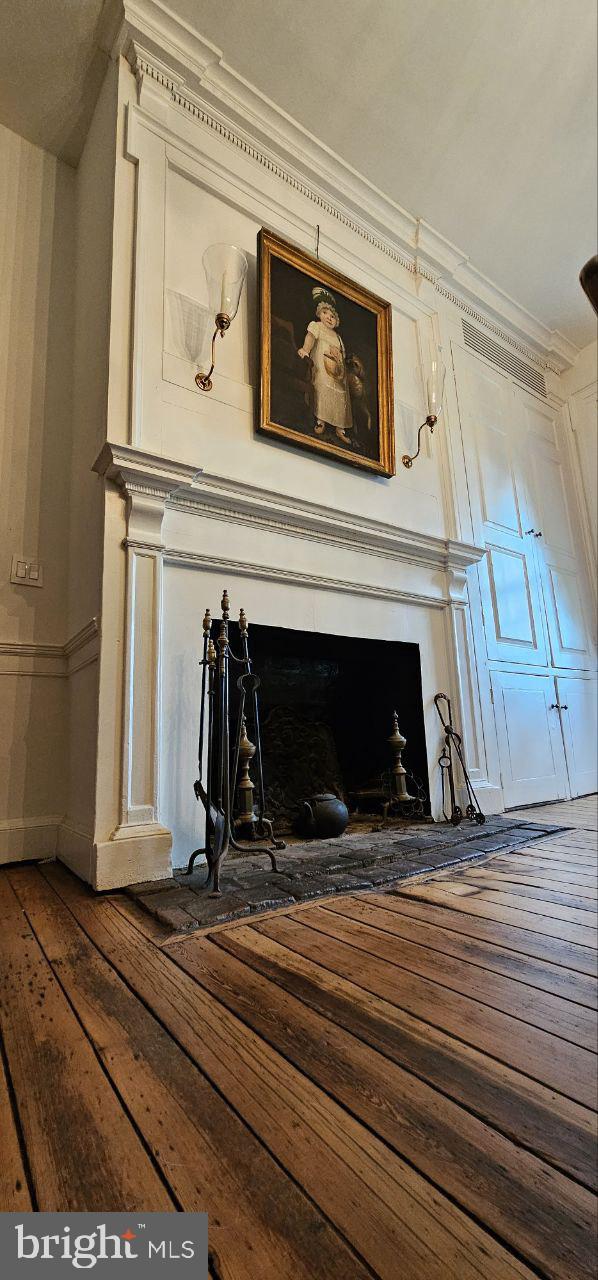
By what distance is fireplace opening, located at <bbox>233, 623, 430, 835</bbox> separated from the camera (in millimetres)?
2541

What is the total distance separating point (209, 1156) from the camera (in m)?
0.56

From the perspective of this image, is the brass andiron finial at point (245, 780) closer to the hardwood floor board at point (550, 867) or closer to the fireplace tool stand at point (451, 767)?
the hardwood floor board at point (550, 867)

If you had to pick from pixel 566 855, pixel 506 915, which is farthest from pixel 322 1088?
pixel 566 855

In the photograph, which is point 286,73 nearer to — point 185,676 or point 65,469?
point 65,469

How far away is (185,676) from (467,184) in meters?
3.28

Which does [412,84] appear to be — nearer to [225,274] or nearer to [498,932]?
[225,274]

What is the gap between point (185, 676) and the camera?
1.94m

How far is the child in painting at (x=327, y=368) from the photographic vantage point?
2609 mm

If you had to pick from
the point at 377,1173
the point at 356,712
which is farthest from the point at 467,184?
the point at 377,1173

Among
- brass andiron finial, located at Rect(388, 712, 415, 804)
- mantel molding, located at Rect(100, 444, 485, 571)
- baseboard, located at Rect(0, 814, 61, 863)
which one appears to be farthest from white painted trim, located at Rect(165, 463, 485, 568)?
baseboard, located at Rect(0, 814, 61, 863)

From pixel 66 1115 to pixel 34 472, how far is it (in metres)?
2.29

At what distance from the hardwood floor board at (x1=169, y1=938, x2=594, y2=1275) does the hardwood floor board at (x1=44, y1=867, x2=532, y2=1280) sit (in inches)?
0.7

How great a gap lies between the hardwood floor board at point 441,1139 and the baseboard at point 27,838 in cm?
143

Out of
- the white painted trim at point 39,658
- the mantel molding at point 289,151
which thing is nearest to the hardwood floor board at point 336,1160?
the white painted trim at point 39,658
